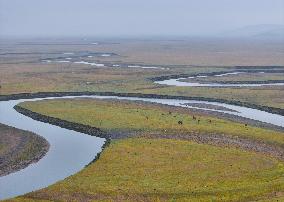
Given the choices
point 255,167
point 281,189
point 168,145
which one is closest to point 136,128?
point 168,145

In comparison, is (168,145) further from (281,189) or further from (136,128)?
(281,189)

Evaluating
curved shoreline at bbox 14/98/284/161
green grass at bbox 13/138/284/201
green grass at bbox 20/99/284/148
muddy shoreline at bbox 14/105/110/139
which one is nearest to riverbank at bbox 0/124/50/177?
muddy shoreline at bbox 14/105/110/139

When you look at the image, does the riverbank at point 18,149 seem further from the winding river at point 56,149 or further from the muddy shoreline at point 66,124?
the muddy shoreline at point 66,124

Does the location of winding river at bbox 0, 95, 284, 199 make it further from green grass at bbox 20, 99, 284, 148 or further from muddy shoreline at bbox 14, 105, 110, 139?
green grass at bbox 20, 99, 284, 148

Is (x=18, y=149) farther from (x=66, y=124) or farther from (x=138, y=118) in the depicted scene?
(x=138, y=118)

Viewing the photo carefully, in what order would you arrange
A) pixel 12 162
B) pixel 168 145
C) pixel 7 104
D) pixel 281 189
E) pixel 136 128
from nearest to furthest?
1. pixel 281 189
2. pixel 12 162
3. pixel 168 145
4. pixel 136 128
5. pixel 7 104

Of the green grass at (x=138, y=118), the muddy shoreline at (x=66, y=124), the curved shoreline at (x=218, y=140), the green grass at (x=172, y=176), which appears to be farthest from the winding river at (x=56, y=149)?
the green grass at (x=138, y=118)
